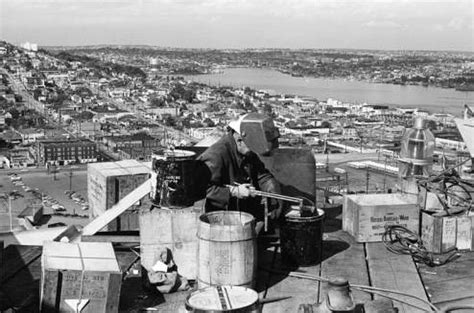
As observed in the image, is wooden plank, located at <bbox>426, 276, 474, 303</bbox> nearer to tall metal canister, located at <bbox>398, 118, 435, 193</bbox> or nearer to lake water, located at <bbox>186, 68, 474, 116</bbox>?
tall metal canister, located at <bbox>398, 118, 435, 193</bbox>

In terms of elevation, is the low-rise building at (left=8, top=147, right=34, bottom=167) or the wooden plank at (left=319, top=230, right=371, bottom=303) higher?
the wooden plank at (left=319, top=230, right=371, bottom=303)

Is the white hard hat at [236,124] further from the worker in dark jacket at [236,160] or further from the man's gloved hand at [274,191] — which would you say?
the man's gloved hand at [274,191]

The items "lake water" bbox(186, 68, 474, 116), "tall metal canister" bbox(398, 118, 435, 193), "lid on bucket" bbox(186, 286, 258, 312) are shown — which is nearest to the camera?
"lid on bucket" bbox(186, 286, 258, 312)

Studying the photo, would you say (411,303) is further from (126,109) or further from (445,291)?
(126,109)

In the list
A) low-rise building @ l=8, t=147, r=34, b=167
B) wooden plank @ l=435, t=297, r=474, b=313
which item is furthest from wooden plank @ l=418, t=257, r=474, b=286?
low-rise building @ l=8, t=147, r=34, b=167

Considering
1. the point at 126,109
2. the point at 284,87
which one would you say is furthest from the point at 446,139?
the point at 284,87

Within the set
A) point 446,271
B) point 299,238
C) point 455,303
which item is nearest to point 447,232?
point 446,271

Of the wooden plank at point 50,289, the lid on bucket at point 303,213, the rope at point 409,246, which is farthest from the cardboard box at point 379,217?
the wooden plank at point 50,289
